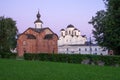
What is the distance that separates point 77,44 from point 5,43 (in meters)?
58.1

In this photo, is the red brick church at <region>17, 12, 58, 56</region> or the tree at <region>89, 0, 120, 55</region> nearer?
the tree at <region>89, 0, 120, 55</region>

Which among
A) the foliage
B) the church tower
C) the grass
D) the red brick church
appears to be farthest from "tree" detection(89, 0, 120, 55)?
the church tower

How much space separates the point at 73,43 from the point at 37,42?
40.4m

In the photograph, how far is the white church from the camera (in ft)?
406

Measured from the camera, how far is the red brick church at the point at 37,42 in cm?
9250

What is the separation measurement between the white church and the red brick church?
29.5 metres

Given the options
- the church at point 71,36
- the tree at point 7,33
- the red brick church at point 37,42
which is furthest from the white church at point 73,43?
the tree at point 7,33

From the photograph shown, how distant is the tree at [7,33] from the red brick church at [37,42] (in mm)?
6659

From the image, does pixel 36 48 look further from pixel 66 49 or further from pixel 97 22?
pixel 97 22

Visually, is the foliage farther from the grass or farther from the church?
the church

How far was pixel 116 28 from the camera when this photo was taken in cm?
4753

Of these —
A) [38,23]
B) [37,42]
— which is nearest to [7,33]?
[37,42]

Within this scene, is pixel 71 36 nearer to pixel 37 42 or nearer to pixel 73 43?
pixel 73 43

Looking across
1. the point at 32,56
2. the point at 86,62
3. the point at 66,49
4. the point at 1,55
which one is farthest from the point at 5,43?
the point at 66,49
